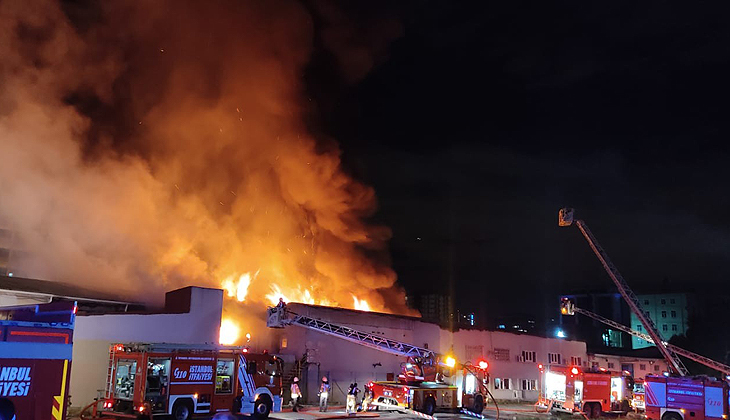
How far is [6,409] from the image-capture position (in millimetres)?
9805

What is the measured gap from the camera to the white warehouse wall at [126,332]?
21188mm

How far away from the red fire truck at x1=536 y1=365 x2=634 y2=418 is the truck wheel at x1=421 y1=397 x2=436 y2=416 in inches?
285

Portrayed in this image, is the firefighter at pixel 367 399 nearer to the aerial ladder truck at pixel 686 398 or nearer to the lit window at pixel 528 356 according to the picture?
the aerial ladder truck at pixel 686 398

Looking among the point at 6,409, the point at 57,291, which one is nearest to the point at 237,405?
the point at 6,409

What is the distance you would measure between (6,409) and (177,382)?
813cm

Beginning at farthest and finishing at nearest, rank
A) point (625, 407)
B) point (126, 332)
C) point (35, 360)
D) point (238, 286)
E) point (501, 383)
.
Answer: point (501, 383), point (238, 286), point (625, 407), point (126, 332), point (35, 360)

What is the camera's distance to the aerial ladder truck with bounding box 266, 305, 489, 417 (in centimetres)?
2183

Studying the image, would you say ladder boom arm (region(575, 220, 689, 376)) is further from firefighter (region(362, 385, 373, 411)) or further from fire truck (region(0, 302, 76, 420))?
fire truck (region(0, 302, 76, 420))

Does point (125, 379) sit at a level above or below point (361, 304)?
below

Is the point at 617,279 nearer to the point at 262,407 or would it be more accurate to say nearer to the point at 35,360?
the point at 262,407

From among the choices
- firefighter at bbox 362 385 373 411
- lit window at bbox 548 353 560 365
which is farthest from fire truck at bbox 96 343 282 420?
lit window at bbox 548 353 560 365

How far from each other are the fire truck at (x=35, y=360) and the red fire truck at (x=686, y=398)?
2181 cm

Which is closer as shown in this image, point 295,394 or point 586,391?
point 295,394

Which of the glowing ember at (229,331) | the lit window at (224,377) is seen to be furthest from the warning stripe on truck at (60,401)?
the glowing ember at (229,331)
